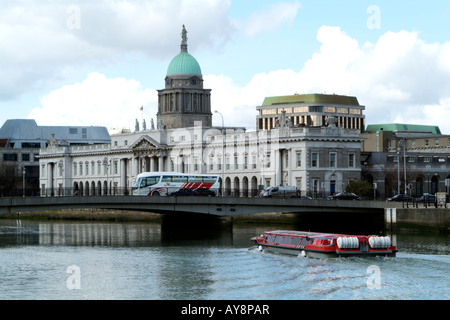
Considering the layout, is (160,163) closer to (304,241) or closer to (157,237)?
(157,237)

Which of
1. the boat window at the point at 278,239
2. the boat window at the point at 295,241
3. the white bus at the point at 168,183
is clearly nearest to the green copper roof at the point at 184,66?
the white bus at the point at 168,183

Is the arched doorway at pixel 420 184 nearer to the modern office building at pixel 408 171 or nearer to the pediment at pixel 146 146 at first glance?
the modern office building at pixel 408 171

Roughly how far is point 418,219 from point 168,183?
3447cm

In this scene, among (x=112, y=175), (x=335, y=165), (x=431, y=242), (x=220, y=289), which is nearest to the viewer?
(x=220, y=289)

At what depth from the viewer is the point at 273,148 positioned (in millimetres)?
145625

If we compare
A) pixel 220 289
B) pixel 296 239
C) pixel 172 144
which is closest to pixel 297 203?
pixel 296 239

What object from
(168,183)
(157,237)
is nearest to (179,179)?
(168,183)

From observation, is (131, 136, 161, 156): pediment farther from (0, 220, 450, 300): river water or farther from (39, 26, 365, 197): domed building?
(0, 220, 450, 300): river water

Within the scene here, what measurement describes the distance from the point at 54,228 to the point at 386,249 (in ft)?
184

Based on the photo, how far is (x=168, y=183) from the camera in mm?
119125

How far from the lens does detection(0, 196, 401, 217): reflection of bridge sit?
275ft

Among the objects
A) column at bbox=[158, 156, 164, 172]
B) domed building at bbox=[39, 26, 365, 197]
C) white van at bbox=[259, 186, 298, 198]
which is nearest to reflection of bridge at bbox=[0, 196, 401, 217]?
domed building at bbox=[39, 26, 365, 197]

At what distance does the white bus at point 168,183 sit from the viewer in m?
119
